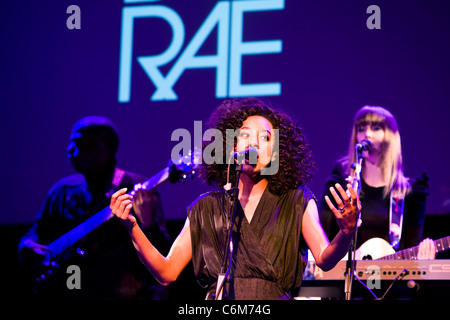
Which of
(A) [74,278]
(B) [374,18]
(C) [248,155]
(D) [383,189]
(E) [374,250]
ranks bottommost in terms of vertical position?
(A) [74,278]

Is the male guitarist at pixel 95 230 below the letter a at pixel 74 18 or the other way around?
below

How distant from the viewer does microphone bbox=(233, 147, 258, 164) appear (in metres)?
2.67

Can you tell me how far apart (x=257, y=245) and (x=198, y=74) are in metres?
2.96

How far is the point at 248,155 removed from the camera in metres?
2.72

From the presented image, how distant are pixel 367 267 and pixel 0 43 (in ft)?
14.5

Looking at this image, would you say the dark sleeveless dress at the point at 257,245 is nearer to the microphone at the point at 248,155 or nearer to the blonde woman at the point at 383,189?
the microphone at the point at 248,155

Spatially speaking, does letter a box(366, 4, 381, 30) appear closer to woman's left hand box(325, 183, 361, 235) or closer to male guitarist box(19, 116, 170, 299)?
male guitarist box(19, 116, 170, 299)

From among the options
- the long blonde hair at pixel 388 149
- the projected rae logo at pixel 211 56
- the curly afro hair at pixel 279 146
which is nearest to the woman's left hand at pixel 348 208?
the curly afro hair at pixel 279 146

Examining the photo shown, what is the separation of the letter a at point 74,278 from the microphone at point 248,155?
2452mm

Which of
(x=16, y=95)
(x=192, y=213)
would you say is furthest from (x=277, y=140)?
(x=16, y=95)

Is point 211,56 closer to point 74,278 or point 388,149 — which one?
point 388,149

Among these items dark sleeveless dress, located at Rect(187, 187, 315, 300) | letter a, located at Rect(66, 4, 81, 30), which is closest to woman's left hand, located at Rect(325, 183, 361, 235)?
dark sleeveless dress, located at Rect(187, 187, 315, 300)

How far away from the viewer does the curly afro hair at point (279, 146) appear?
10.0ft

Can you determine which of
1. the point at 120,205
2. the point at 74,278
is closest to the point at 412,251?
the point at 120,205
